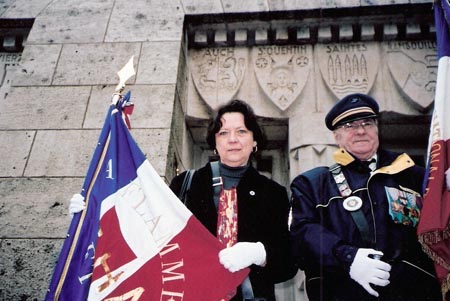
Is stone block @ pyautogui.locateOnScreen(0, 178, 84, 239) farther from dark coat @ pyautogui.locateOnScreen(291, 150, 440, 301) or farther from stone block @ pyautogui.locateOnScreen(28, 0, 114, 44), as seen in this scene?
dark coat @ pyautogui.locateOnScreen(291, 150, 440, 301)

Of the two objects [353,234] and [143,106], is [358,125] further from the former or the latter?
[143,106]

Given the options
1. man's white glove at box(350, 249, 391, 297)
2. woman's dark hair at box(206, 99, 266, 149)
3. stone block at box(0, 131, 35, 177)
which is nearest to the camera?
man's white glove at box(350, 249, 391, 297)

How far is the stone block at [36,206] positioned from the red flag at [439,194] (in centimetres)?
312

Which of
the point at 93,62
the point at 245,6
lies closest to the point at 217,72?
the point at 245,6

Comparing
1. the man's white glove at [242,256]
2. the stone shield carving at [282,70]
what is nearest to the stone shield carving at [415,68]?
the stone shield carving at [282,70]

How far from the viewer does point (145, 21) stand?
5.36m

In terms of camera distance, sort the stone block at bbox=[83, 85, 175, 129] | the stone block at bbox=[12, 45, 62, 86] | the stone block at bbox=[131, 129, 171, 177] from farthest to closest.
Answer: the stone block at bbox=[12, 45, 62, 86] → the stone block at bbox=[83, 85, 175, 129] → the stone block at bbox=[131, 129, 171, 177]

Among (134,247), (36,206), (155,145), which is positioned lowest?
(134,247)

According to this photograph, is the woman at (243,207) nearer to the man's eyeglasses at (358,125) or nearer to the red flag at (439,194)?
the man's eyeglasses at (358,125)

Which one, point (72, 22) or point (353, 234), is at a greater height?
point (72, 22)

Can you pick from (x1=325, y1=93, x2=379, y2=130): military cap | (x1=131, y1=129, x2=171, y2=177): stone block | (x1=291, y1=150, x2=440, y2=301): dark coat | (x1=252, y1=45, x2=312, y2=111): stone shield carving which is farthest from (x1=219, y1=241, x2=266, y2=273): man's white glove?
(x1=252, y1=45, x2=312, y2=111): stone shield carving

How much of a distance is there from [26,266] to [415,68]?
4.68 meters

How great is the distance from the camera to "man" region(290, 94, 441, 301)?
2.43 meters

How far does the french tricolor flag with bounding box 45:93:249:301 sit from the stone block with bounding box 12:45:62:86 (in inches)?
90.0
